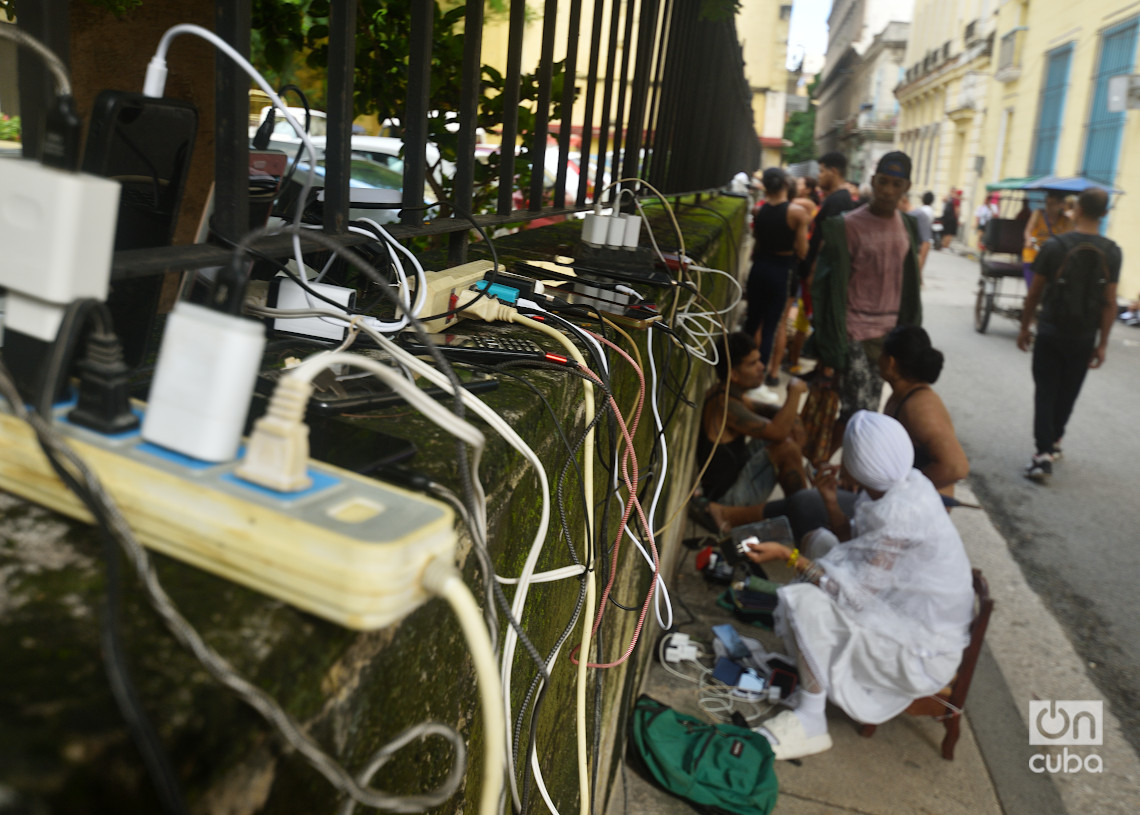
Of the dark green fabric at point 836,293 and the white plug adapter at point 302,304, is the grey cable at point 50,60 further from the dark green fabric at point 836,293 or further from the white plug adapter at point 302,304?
the dark green fabric at point 836,293

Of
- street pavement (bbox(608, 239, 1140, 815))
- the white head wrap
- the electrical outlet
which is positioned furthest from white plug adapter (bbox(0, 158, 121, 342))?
the white head wrap

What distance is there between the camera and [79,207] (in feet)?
2.06

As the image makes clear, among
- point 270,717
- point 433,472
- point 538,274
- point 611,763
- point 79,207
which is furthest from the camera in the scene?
point 611,763

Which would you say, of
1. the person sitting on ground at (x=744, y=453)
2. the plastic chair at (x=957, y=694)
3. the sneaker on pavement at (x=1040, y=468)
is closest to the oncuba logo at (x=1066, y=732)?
the plastic chair at (x=957, y=694)

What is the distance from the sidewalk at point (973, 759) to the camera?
323cm

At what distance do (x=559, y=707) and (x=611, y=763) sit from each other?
1.56m

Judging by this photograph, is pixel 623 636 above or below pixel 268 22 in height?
below

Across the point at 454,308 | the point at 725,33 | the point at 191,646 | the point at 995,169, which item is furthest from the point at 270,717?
the point at 995,169

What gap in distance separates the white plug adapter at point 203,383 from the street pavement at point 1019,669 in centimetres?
281

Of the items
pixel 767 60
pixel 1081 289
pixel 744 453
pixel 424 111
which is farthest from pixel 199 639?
pixel 767 60

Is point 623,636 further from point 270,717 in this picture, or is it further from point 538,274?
point 270,717

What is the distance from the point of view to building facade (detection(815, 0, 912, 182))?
55.0 metres

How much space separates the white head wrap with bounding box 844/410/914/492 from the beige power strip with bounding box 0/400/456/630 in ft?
10.9

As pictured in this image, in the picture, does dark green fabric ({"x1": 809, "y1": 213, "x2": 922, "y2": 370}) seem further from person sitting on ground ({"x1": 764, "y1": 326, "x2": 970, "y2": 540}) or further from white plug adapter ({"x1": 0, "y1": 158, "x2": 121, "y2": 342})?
white plug adapter ({"x1": 0, "y1": 158, "x2": 121, "y2": 342})
